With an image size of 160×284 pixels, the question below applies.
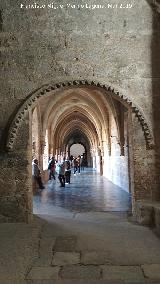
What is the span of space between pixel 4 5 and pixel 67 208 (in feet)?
17.7

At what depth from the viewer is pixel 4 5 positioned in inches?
279

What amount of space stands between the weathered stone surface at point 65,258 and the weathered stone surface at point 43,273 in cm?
25

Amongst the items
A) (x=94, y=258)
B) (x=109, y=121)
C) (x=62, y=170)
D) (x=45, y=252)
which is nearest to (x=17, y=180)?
(x=45, y=252)

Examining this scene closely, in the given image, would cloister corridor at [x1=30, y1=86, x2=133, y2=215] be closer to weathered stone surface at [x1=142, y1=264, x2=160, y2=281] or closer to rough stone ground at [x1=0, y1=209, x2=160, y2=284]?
rough stone ground at [x1=0, y1=209, x2=160, y2=284]

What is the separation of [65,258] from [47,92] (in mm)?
3495

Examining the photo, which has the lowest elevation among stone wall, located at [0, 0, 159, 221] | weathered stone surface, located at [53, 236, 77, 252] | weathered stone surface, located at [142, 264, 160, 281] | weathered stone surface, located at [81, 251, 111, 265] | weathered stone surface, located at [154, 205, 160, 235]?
weathered stone surface, located at [142, 264, 160, 281]

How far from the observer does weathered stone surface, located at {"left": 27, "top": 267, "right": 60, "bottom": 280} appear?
418 centimetres

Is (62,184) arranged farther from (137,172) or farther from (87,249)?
(87,249)

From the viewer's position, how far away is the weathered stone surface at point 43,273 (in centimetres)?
418

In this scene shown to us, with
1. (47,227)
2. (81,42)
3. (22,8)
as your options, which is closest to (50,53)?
(81,42)

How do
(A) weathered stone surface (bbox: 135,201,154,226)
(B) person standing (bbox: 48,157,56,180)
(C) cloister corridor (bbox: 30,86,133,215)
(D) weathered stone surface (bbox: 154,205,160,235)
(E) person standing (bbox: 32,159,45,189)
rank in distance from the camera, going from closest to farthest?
(D) weathered stone surface (bbox: 154,205,160,235) < (A) weathered stone surface (bbox: 135,201,154,226) < (C) cloister corridor (bbox: 30,86,133,215) < (E) person standing (bbox: 32,159,45,189) < (B) person standing (bbox: 48,157,56,180)

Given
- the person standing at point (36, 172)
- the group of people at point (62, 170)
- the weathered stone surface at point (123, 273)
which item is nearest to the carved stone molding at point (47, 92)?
the weathered stone surface at point (123, 273)

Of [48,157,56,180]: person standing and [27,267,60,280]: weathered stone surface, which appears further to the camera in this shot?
[48,157,56,180]: person standing

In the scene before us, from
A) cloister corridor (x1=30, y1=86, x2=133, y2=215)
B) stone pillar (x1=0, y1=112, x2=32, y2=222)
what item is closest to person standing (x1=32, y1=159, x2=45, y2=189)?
cloister corridor (x1=30, y1=86, x2=133, y2=215)
